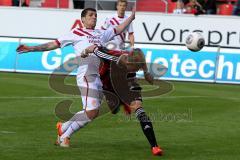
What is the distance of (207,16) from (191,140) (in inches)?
619

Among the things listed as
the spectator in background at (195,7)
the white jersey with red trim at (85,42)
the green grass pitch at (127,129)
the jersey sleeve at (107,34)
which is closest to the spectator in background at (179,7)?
the spectator in background at (195,7)

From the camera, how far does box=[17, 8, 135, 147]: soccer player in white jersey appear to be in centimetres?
1159

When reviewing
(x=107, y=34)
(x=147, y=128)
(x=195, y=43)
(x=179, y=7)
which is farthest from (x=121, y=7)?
(x=179, y=7)

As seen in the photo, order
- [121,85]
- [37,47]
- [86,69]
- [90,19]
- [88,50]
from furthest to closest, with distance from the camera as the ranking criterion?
1. [121,85]
2. [86,69]
3. [90,19]
4. [37,47]
5. [88,50]

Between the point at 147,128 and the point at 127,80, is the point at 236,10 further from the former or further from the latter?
the point at 147,128

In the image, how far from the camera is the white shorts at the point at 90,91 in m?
11.6

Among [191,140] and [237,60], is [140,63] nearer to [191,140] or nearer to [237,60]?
[191,140]

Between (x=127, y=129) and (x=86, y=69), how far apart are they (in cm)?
259

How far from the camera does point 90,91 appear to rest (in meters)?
11.6

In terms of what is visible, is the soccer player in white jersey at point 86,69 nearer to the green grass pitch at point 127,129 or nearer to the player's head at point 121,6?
the green grass pitch at point 127,129

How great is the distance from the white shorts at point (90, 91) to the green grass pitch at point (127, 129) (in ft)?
2.29

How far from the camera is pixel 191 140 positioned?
12.8 meters

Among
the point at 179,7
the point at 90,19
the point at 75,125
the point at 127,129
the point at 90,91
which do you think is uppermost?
the point at 90,19

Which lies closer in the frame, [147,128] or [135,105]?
[147,128]
